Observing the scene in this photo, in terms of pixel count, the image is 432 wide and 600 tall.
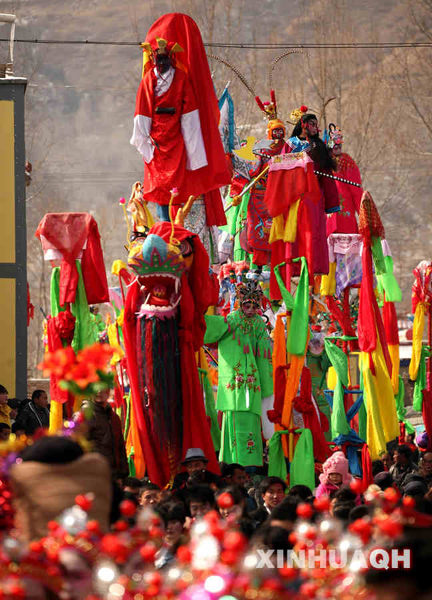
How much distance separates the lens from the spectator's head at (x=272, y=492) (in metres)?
6.00

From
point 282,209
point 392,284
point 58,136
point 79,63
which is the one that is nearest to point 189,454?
point 282,209

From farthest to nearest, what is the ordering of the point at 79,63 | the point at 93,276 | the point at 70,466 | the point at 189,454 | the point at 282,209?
the point at 79,63 → the point at 282,209 → the point at 93,276 → the point at 189,454 → the point at 70,466

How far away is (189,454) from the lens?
7.54 metres

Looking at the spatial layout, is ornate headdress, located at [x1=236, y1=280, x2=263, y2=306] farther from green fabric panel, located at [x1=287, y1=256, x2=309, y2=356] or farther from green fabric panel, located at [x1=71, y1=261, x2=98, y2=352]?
green fabric panel, located at [x1=71, y1=261, x2=98, y2=352]

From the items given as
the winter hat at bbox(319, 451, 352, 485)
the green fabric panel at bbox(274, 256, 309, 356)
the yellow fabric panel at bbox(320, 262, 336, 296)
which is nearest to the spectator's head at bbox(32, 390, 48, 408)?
the green fabric panel at bbox(274, 256, 309, 356)

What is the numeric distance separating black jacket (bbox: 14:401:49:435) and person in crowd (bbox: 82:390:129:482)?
1508 millimetres

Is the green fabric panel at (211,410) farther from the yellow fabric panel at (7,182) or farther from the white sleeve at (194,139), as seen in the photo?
the yellow fabric panel at (7,182)

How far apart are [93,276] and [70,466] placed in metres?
5.30

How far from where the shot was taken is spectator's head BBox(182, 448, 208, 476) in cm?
746

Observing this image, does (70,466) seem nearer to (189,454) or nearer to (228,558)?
(228,558)

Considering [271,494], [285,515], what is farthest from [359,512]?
[271,494]

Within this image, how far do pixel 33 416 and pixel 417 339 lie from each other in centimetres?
519

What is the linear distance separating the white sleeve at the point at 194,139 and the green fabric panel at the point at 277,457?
2.37 m

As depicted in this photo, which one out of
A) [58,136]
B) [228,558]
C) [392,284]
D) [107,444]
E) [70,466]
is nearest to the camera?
[228,558]
